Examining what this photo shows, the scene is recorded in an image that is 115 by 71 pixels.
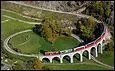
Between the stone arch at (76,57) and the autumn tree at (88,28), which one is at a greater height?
the autumn tree at (88,28)

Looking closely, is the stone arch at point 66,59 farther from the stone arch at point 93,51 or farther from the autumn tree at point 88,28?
the autumn tree at point 88,28

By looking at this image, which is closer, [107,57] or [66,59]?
[66,59]

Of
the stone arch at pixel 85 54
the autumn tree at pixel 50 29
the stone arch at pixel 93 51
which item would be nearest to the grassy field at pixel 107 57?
the stone arch at pixel 93 51

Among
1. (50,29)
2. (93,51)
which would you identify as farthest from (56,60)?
(50,29)

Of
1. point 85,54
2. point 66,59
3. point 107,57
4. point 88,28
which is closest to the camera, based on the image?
point 66,59

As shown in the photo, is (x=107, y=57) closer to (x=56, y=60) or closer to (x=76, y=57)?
(x=76, y=57)

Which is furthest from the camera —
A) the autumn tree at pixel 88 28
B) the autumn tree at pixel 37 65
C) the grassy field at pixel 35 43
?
the autumn tree at pixel 88 28

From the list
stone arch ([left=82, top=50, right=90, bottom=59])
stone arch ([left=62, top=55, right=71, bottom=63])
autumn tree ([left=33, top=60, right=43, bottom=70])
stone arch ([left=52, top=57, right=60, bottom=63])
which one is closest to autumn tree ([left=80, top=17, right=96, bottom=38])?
stone arch ([left=82, top=50, right=90, bottom=59])

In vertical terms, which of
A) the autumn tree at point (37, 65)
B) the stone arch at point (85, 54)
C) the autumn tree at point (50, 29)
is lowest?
the autumn tree at point (37, 65)
